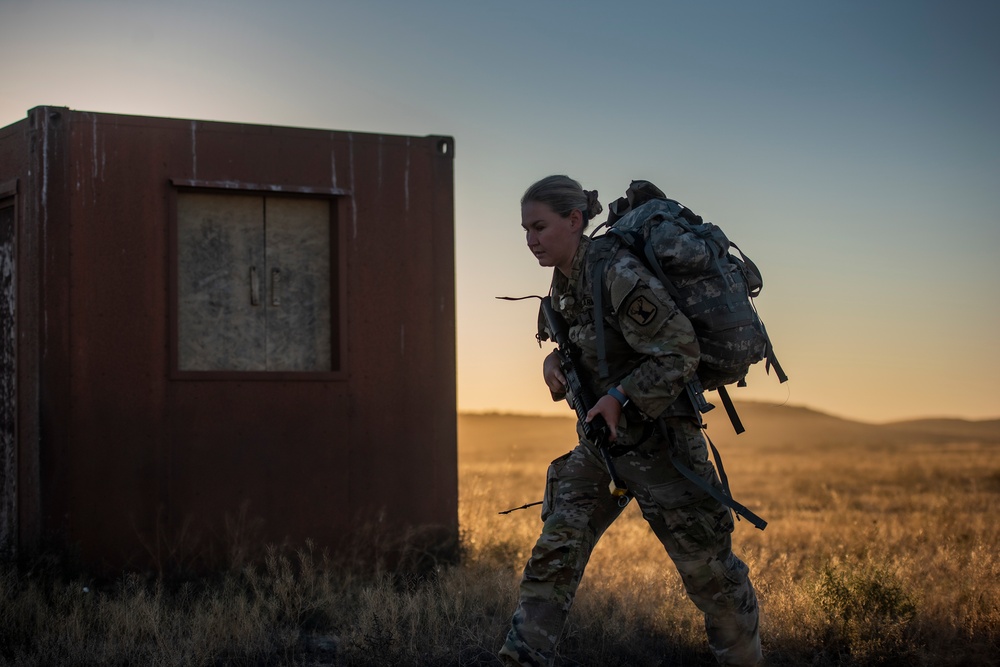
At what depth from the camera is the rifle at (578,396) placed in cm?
407

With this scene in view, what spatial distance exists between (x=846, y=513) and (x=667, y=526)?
30.6ft

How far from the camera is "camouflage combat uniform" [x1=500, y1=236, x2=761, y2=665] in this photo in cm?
400

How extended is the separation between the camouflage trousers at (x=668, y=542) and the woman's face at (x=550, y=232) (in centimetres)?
→ 77

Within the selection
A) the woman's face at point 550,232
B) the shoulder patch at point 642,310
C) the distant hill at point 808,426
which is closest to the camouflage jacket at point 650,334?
the shoulder patch at point 642,310

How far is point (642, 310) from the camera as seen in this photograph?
396 centimetres

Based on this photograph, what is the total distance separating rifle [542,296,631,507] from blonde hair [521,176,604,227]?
46 cm

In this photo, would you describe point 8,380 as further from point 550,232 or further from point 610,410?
point 610,410

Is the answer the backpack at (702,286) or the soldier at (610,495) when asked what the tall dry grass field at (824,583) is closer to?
the soldier at (610,495)

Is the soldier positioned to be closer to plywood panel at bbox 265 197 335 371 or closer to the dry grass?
the dry grass

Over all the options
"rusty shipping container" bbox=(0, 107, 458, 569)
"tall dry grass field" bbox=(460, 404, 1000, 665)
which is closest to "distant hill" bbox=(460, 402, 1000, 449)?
"tall dry grass field" bbox=(460, 404, 1000, 665)

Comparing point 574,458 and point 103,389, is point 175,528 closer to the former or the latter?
point 103,389

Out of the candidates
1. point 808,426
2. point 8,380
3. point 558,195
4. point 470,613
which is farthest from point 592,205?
point 808,426

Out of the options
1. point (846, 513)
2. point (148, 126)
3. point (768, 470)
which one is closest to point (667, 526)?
point (148, 126)

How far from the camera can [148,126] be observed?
745 cm
